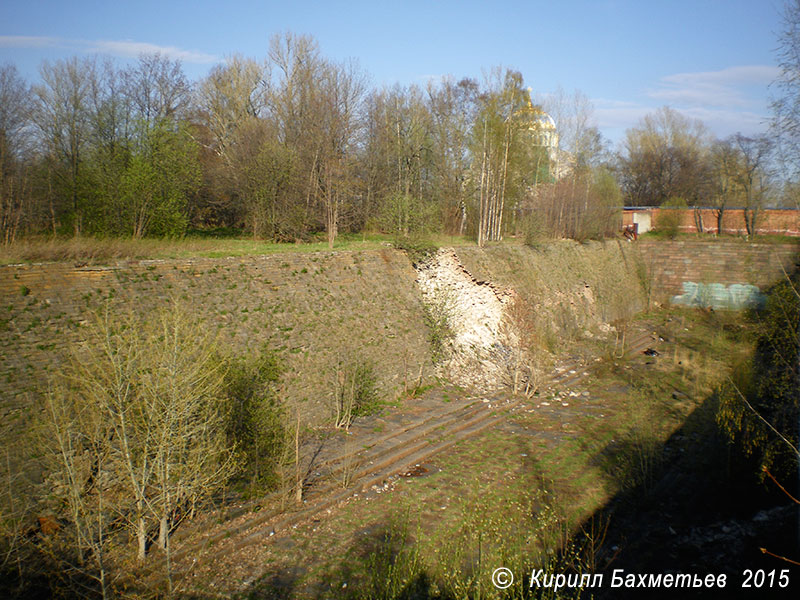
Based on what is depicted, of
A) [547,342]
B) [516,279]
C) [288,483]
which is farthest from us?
[516,279]

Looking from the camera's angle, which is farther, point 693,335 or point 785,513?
point 693,335

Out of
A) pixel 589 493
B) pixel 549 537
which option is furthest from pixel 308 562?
pixel 589 493

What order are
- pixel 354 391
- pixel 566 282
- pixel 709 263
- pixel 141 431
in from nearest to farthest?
pixel 141 431
pixel 354 391
pixel 566 282
pixel 709 263

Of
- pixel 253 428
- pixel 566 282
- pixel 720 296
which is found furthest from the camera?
pixel 720 296

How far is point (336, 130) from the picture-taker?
22422mm

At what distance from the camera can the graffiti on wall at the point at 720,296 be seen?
24875 mm

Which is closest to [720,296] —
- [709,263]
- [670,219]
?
[709,263]

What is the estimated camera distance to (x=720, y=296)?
1019 inches

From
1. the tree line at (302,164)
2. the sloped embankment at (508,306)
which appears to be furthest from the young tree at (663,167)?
the sloped embankment at (508,306)

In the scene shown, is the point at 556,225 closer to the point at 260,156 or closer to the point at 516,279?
the point at 516,279

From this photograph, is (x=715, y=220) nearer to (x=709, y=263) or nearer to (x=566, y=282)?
(x=709, y=263)

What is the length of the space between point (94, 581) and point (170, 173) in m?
12.5

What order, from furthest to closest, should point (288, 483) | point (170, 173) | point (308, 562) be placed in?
point (170, 173)
point (288, 483)
point (308, 562)

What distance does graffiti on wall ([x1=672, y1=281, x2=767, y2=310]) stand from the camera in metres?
24.9
